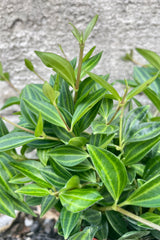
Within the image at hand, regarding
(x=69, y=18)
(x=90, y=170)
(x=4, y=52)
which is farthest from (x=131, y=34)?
(x=90, y=170)

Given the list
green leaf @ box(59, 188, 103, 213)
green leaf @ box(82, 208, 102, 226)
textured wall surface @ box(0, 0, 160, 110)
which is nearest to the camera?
green leaf @ box(59, 188, 103, 213)

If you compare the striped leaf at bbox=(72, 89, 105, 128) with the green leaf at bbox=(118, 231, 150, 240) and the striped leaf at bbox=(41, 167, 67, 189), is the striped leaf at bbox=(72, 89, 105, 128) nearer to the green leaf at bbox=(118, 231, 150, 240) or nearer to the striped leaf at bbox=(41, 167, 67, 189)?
the striped leaf at bbox=(41, 167, 67, 189)

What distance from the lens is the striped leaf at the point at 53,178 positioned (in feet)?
1.45

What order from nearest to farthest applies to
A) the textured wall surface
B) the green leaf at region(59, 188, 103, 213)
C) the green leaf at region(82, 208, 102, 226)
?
the green leaf at region(59, 188, 103, 213) → the green leaf at region(82, 208, 102, 226) → the textured wall surface

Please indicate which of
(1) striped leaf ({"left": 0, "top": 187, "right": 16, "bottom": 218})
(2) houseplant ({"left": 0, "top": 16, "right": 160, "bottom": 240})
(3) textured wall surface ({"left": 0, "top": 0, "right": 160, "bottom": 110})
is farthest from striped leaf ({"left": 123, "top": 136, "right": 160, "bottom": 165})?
(3) textured wall surface ({"left": 0, "top": 0, "right": 160, "bottom": 110})

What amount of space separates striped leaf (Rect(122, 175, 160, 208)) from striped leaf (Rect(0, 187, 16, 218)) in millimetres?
222

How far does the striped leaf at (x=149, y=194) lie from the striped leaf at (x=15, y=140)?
0.63ft

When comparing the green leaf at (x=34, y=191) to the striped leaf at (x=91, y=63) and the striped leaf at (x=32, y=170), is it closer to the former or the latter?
the striped leaf at (x=32, y=170)

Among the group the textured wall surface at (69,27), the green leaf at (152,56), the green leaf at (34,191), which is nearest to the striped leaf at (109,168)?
the green leaf at (34,191)

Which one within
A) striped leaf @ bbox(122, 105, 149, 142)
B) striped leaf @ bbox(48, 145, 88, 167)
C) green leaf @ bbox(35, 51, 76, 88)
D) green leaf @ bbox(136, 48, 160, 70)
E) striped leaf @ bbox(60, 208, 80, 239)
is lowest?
striped leaf @ bbox(60, 208, 80, 239)

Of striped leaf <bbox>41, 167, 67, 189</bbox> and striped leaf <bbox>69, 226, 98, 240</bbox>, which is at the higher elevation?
striped leaf <bbox>41, 167, 67, 189</bbox>

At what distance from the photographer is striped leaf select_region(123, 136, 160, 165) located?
424 millimetres

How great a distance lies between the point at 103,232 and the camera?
509mm

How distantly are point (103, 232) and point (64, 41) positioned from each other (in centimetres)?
61
